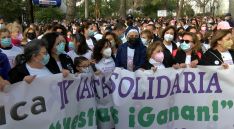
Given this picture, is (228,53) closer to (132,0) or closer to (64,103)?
(64,103)

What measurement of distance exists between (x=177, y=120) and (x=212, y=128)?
0.45 meters

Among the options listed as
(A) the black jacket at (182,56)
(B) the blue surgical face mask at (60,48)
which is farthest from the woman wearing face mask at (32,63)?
(A) the black jacket at (182,56)

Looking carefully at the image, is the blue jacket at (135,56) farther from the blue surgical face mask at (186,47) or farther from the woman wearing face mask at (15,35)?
the woman wearing face mask at (15,35)

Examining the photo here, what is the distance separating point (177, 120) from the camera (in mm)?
5809

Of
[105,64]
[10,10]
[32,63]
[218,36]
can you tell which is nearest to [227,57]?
[218,36]

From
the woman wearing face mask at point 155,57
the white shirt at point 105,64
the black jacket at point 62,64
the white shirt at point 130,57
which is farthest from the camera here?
the white shirt at point 130,57

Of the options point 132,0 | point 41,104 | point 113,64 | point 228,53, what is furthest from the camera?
point 132,0

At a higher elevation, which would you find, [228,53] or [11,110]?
[228,53]

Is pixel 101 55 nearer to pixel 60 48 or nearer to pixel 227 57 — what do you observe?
pixel 60 48

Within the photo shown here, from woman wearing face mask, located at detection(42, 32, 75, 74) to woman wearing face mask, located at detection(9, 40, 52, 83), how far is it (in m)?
0.26

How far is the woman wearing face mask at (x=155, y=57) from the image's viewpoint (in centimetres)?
648

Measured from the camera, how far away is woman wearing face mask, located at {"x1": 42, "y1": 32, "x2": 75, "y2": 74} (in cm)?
554

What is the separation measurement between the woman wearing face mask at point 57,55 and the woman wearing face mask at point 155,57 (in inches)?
49.1

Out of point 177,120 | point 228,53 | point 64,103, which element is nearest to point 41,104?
point 64,103
